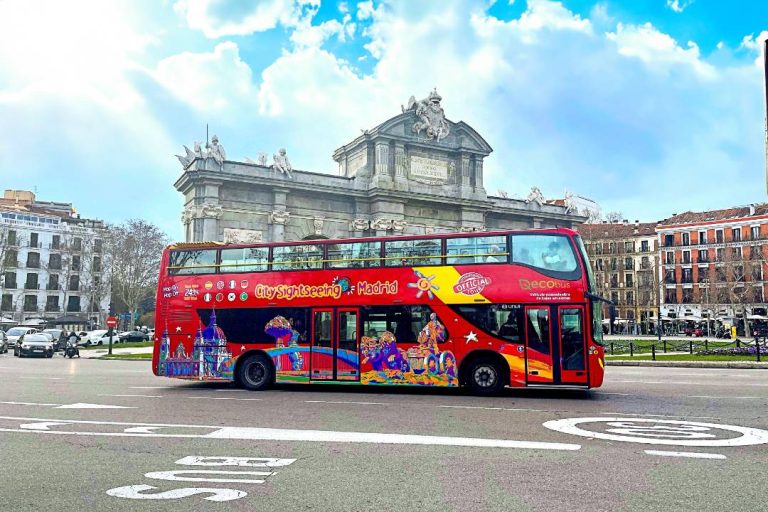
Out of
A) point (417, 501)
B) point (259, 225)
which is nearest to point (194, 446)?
point (417, 501)

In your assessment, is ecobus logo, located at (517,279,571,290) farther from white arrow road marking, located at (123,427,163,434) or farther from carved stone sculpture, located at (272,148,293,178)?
carved stone sculpture, located at (272,148,293,178)

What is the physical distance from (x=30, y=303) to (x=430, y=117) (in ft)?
181

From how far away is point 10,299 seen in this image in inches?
2746

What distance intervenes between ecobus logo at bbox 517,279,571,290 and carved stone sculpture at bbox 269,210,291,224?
86.5 ft

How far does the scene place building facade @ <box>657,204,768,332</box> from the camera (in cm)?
6269

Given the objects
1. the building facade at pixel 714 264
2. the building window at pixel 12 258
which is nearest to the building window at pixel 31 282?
the building window at pixel 12 258

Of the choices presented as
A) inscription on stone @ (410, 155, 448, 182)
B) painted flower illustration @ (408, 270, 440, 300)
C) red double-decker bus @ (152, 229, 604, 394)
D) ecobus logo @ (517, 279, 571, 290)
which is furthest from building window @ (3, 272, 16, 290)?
ecobus logo @ (517, 279, 571, 290)

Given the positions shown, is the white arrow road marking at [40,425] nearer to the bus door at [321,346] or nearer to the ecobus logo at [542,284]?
the bus door at [321,346]

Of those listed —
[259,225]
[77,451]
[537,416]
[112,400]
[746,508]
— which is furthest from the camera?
[259,225]

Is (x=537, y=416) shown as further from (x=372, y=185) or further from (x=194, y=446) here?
(x=372, y=185)

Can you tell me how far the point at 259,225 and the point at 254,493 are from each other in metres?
33.3

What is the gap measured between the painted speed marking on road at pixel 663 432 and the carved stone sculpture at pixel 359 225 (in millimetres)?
31188

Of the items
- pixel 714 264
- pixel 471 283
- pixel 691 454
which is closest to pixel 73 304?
pixel 471 283

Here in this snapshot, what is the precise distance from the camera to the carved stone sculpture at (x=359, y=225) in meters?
40.4
